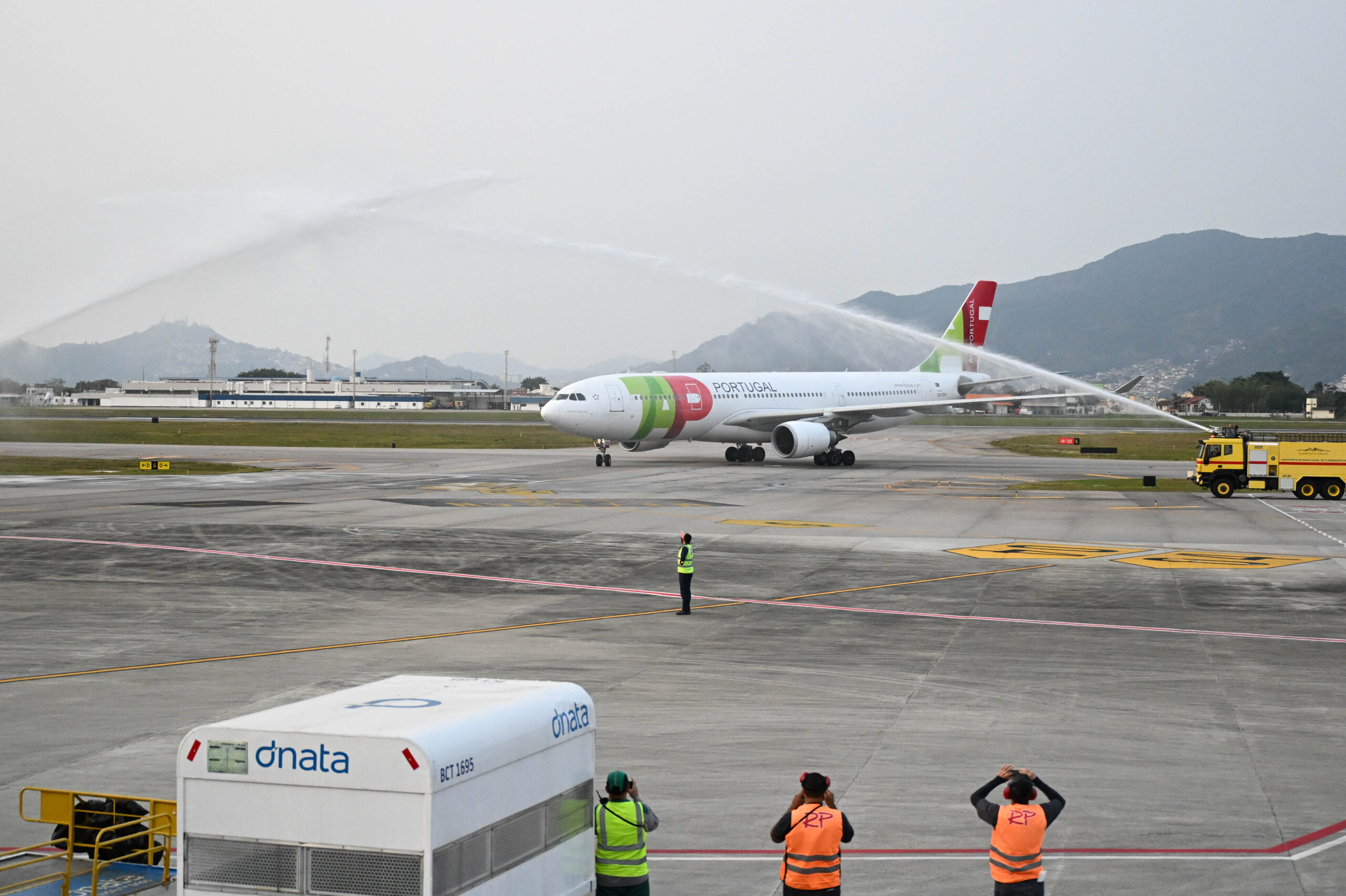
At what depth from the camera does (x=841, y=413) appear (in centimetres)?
7331

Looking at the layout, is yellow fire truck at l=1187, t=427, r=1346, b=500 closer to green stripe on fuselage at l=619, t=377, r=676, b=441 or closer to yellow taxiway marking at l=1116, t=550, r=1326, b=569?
yellow taxiway marking at l=1116, t=550, r=1326, b=569

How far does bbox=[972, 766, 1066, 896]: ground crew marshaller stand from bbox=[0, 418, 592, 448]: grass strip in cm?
7774

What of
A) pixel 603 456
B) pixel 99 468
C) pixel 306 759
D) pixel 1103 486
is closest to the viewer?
pixel 306 759

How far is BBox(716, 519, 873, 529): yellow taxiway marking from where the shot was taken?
41.9 meters

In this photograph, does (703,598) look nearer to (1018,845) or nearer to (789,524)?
(789,524)

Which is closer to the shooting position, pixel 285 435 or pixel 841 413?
pixel 841 413

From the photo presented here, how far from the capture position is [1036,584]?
1182 inches

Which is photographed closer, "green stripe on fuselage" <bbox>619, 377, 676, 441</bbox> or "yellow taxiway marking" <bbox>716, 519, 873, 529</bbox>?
"yellow taxiway marking" <bbox>716, 519, 873, 529</bbox>

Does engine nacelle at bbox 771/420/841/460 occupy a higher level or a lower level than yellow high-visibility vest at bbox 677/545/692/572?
higher

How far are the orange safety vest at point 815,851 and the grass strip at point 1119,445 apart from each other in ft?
265

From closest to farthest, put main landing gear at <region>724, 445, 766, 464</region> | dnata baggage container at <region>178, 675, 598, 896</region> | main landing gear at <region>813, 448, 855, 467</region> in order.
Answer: dnata baggage container at <region>178, 675, 598, 896</region> → main landing gear at <region>813, 448, 855, 467</region> → main landing gear at <region>724, 445, 766, 464</region>

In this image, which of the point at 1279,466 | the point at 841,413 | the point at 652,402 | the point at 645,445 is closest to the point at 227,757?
the point at 1279,466

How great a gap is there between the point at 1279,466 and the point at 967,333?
3234 centimetres

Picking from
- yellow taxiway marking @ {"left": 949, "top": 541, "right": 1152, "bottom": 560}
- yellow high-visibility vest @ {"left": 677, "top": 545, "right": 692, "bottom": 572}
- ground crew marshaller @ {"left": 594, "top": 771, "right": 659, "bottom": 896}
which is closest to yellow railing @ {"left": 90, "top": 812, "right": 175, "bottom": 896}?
ground crew marshaller @ {"left": 594, "top": 771, "right": 659, "bottom": 896}
